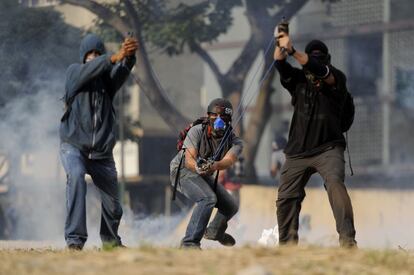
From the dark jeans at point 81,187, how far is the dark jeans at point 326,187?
1.41 m

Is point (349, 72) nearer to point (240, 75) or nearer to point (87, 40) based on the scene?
point (240, 75)

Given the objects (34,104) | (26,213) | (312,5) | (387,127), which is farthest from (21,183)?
(387,127)

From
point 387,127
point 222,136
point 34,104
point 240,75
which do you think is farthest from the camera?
point 387,127

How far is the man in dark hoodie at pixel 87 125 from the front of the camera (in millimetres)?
10008

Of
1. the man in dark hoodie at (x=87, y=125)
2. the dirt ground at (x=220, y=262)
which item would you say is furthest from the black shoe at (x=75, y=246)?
the dirt ground at (x=220, y=262)

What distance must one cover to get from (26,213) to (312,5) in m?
7.29

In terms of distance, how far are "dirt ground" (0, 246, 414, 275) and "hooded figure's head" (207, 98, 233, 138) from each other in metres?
2.15

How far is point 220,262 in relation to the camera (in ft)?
26.1

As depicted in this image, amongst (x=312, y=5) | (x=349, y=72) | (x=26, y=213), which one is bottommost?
(x=26, y=213)

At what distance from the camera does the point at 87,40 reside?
1033 centimetres

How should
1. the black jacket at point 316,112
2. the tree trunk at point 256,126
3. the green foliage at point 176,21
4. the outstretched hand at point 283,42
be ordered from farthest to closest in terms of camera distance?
the tree trunk at point 256,126 → the green foliage at point 176,21 → the black jacket at point 316,112 → the outstretched hand at point 283,42

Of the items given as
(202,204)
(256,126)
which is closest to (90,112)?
(202,204)

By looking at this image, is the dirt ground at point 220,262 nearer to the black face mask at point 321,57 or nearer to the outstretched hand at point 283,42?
the outstretched hand at point 283,42

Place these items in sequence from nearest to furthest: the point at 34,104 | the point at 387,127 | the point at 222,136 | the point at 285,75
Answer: the point at 285,75, the point at 222,136, the point at 34,104, the point at 387,127
